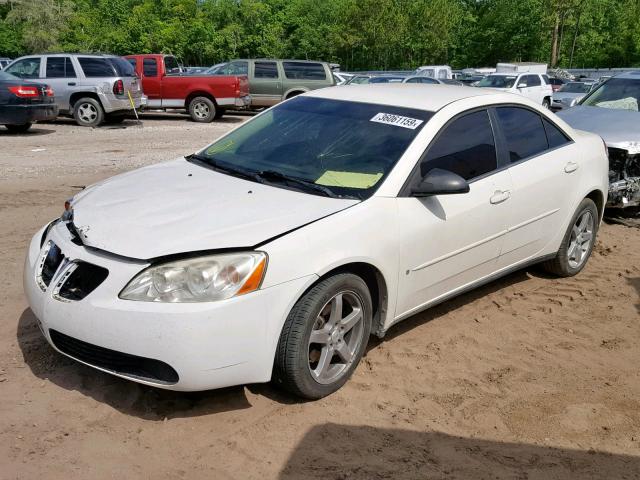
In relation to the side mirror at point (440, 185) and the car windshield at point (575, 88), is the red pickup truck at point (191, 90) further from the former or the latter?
the side mirror at point (440, 185)

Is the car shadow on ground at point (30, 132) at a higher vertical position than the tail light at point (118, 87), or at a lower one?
lower

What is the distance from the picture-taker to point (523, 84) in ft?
73.1

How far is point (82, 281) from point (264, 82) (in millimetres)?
17271

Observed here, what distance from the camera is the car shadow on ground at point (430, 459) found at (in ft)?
9.69

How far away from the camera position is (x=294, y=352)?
3242mm

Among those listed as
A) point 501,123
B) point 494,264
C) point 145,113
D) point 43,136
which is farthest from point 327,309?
point 145,113

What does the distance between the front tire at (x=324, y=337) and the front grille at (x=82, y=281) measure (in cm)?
93

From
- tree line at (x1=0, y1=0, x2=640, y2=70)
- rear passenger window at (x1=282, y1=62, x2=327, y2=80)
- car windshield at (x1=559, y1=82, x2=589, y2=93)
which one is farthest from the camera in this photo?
tree line at (x1=0, y1=0, x2=640, y2=70)

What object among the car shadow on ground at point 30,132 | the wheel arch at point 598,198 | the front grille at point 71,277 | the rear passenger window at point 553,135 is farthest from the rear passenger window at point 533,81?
the front grille at point 71,277

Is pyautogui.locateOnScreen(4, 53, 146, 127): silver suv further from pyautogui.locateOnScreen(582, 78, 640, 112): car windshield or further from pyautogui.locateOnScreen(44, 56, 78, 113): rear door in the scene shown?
pyautogui.locateOnScreen(582, 78, 640, 112): car windshield

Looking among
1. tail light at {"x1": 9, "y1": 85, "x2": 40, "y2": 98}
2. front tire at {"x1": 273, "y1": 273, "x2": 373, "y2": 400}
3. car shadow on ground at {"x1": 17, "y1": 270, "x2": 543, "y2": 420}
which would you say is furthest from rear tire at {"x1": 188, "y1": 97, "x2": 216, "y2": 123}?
front tire at {"x1": 273, "y1": 273, "x2": 373, "y2": 400}

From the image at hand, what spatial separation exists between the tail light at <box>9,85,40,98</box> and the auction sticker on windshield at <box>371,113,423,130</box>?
37.2 feet

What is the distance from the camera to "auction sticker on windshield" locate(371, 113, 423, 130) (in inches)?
162

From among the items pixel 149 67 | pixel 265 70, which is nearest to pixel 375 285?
pixel 149 67
